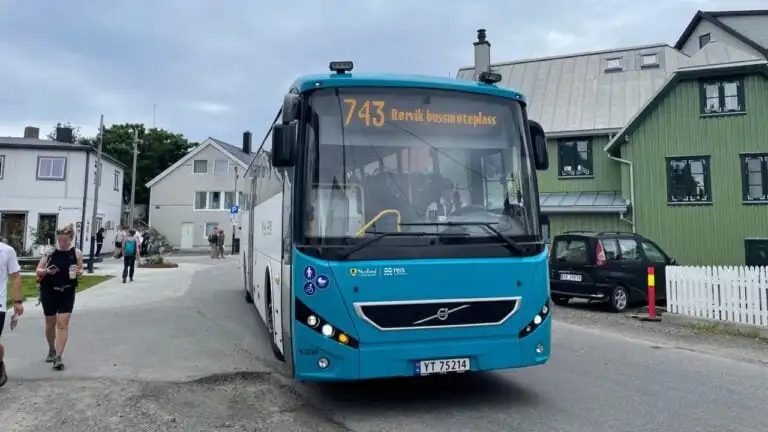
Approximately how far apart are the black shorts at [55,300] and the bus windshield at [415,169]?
3.88 meters

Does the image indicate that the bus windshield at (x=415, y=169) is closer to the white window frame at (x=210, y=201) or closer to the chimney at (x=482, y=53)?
the chimney at (x=482, y=53)

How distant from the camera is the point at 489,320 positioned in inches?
210

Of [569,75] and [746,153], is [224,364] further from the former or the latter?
[569,75]

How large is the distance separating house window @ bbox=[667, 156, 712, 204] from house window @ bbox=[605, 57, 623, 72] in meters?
7.23

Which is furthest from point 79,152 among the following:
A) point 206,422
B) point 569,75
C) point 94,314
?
point 206,422

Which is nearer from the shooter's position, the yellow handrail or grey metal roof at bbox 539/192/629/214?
the yellow handrail

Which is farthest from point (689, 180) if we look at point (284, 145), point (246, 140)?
point (246, 140)

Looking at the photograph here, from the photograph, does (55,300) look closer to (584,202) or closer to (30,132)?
(584,202)

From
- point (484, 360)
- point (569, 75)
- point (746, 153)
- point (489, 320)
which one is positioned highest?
point (569, 75)

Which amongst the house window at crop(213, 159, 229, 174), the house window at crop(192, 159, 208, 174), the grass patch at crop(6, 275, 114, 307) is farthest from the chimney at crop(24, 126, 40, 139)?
the grass patch at crop(6, 275, 114, 307)

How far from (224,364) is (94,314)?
19.7ft

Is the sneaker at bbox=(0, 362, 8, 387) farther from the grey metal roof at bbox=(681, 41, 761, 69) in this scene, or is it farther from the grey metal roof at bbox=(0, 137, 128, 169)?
the grey metal roof at bbox=(0, 137, 128, 169)

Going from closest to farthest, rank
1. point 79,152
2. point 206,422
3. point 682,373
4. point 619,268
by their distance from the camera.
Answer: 1. point 206,422
2. point 682,373
3. point 619,268
4. point 79,152

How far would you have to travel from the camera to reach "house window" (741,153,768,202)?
20.2 meters
